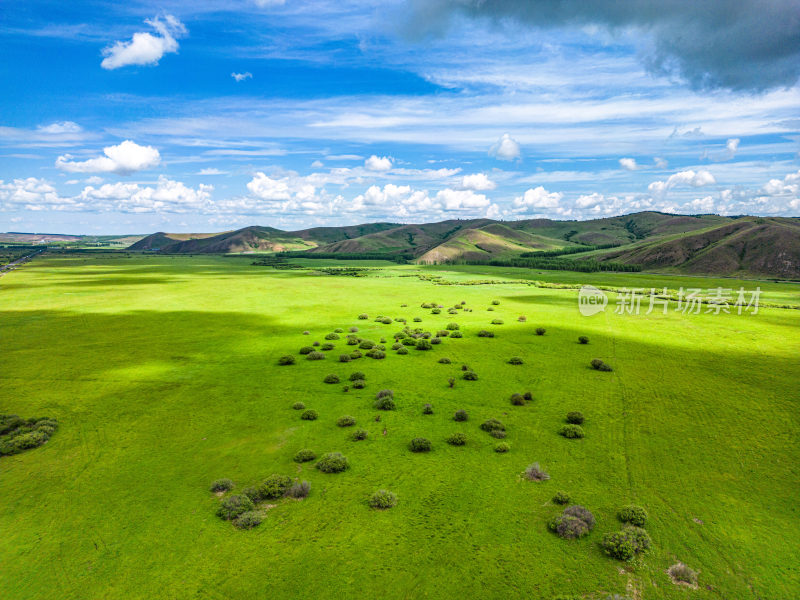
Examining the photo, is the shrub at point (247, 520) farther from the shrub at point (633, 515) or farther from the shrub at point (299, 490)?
the shrub at point (633, 515)

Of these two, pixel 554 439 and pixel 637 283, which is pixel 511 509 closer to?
pixel 554 439

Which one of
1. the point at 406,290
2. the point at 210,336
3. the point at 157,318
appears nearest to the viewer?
the point at 210,336

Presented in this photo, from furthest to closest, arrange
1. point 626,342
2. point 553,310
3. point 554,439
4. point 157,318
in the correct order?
1. point 553,310
2. point 157,318
3. point 626,342
4. point 554,439

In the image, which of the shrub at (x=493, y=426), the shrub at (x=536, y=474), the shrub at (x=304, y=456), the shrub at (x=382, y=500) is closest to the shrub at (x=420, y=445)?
the shrub at (x=493, y=426)

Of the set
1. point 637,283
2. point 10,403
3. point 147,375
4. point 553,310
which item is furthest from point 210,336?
point 637,283

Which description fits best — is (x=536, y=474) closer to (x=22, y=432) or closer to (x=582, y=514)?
(x=582, y=514)

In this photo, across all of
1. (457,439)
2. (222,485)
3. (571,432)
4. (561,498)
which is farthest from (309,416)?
(571,432)

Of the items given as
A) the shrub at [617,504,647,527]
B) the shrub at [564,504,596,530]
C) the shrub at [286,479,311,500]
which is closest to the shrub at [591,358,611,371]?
the shrub at [617,504,647,527]
